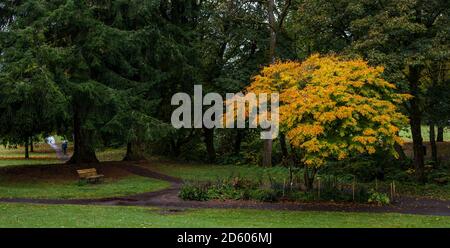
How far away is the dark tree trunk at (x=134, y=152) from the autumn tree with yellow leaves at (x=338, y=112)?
18446 millimetres

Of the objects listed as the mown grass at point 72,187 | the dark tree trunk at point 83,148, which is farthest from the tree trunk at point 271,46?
the dark tree trunk at point 83,148

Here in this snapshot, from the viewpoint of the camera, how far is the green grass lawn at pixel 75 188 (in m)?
20.8

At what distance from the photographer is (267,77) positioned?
2073 cm

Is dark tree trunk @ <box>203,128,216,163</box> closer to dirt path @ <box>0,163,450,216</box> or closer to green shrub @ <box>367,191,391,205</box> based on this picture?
dirt path @ <box>0,163,450,216</box>

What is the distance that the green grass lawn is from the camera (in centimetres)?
2075

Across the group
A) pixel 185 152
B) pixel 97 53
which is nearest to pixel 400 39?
pixel 97 53

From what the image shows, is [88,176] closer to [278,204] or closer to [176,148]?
[278,204]

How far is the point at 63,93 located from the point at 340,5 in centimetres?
1417

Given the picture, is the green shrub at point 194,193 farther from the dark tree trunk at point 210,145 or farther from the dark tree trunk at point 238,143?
the dark tree trunk at point 238,143

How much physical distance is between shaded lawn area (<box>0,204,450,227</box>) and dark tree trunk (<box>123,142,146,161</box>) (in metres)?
17.8

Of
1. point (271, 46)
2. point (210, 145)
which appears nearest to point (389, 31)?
point (271, 46)

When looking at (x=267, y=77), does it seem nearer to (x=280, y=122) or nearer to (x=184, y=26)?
(x=280, y=122)

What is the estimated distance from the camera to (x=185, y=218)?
15.6m

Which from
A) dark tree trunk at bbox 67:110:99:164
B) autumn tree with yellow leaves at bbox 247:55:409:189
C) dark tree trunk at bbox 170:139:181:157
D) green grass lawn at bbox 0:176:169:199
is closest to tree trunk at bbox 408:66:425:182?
autumn tree with yellow leaves at bbox 247:55:409:189
